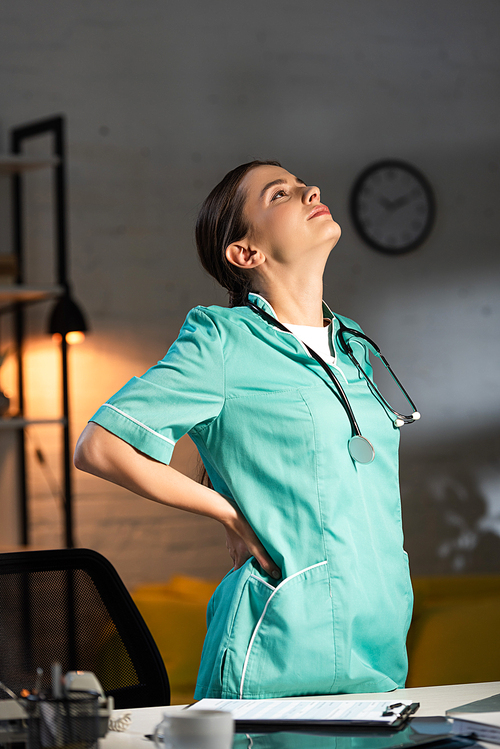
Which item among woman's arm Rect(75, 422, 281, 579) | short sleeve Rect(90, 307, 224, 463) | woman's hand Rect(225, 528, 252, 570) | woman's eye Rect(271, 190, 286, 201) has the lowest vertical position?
woman's hand Rect(225, 528, 252, 570)

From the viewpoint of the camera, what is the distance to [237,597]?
44.0 inches

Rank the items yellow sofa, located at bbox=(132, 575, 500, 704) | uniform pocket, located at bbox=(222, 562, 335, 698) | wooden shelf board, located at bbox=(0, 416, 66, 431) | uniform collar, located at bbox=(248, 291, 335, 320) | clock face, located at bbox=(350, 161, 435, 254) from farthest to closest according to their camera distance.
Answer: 1. clock face, located at bbox=(350, 161, 435, 254)
2. wooden shelf board, located at bbox=(0, 416, 66, 431)
3. yellow sofa, located at bbox=(132, 575, 500, 704)
4. uniform collar, located at bbox=(248, 291, 335, 320)
5. uniform pocket, located at bbox=(222, 562, 335, 698)

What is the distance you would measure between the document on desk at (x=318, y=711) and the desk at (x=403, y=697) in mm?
32

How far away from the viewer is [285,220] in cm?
132

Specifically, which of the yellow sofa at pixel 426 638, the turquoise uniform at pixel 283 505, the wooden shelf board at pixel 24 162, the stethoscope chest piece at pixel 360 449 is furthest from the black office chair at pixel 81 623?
the wooden shelf board at pixel 24 162

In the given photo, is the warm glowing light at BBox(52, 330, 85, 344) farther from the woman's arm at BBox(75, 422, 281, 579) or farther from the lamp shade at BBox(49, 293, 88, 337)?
the woman's arm at BBox(75, 422, 281, 579)

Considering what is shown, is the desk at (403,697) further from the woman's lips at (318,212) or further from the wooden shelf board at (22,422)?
the wooden shelf board at (22,422)

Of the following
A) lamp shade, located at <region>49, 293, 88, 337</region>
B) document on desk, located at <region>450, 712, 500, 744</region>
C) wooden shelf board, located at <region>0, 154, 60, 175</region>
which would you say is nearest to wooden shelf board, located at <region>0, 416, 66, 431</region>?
lamp shade, located at <region>49, 293, 88, 337</region>

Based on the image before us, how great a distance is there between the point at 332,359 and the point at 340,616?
0.38m

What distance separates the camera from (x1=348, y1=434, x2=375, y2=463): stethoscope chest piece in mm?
1165

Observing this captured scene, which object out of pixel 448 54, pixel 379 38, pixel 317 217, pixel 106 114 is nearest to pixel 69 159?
pixel 106 114

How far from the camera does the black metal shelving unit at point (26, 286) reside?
3.05m

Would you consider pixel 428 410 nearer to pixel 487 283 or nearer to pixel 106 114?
pixel 487 283

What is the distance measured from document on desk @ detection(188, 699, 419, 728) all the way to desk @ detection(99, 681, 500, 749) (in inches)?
1.3
